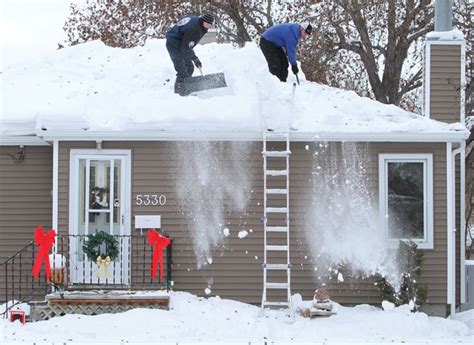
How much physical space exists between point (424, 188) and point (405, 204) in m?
0.39

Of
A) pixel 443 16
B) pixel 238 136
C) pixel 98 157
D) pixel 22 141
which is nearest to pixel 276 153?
pixel 238 136

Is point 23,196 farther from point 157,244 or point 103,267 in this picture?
point 157,244

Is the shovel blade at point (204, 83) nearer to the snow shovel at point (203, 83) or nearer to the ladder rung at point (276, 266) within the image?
the snow shovel at point (203, 83)

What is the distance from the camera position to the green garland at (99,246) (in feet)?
40.1

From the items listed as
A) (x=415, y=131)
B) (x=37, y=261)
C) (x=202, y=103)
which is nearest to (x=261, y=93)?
(x=202, y=103)

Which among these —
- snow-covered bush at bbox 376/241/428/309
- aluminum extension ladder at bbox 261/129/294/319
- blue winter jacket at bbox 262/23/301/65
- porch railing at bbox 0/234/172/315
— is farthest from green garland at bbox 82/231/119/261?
blue winter jacket at bbox 262/23/301/65

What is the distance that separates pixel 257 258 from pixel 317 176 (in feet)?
5.23

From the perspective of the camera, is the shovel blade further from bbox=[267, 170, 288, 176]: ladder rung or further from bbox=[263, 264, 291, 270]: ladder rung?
bbox=[263, 264, 291, 270]: ladder rung

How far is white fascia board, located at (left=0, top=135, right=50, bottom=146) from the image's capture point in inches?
508

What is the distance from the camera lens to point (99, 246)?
12.3 meters

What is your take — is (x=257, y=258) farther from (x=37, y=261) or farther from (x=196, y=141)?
(x=37, y=261)

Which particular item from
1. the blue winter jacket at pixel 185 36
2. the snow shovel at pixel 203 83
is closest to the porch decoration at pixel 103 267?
the snow shovel at pixel 203 83

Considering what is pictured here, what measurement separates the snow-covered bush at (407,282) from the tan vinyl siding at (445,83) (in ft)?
8.74

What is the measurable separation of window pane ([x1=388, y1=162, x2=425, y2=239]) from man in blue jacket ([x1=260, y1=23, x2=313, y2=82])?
9.47 feet
